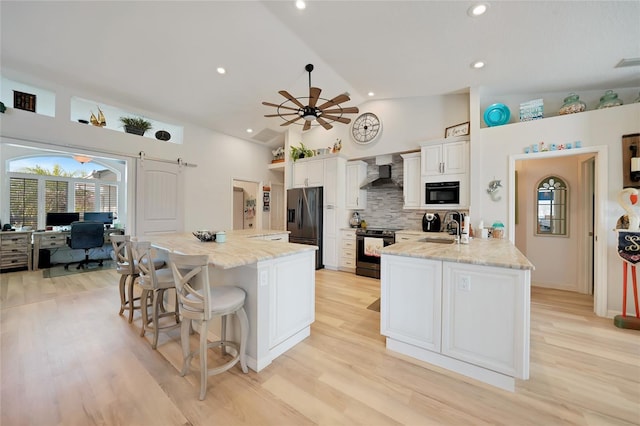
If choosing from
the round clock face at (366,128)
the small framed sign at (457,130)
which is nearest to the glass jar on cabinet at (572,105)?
the small framed sign at (457,130)

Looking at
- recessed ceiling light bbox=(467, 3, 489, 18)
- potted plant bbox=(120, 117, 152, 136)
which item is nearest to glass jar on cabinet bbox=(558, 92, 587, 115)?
recessed ceiling light bbox=(467, 3, 489, 18)

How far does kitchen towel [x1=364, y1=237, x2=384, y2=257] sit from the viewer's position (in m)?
4.30

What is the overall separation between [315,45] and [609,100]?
148 inches

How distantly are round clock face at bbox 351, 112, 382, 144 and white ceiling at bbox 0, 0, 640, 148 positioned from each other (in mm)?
812

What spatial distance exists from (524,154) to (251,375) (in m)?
4.20

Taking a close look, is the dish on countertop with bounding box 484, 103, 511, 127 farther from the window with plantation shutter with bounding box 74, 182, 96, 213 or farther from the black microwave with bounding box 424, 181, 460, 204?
the window with plantation shutter with bounding box 74, 182, 96, 213

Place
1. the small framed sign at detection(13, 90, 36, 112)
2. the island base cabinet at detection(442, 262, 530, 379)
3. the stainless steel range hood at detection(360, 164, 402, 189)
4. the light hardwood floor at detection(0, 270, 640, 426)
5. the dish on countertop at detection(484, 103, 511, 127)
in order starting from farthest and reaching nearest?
the stainless steel range hood at detection(360, 164, 402, 189) → the dish on countertop at detection(484, 103, 511, 127) → the small framed sign at detection(13, 90, 36, 112) → the island base cabinet at detection(442, 262, 530, 379) → the light hardwood floor at detection(0, 270, 640, 426)

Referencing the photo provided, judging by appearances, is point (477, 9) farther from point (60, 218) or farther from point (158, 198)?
point (60, 218)

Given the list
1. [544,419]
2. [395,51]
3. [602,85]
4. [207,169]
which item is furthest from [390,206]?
[207,169]

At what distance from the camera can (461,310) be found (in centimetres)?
177

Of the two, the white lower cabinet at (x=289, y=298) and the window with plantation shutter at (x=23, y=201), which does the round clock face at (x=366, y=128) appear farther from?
the window with plantation shutter at (x=23, y=201)

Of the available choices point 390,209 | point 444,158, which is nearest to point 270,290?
point 444,158

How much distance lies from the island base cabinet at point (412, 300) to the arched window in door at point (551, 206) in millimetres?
3503

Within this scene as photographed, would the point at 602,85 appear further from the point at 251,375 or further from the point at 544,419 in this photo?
the point at 251,375
